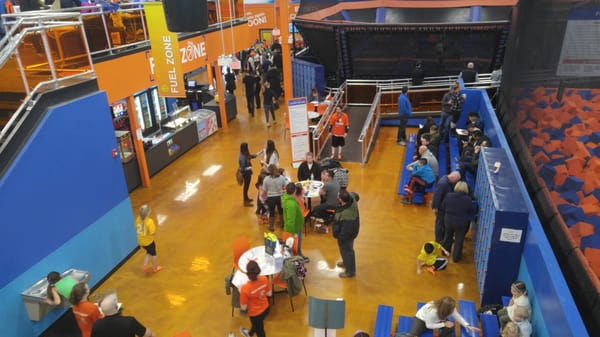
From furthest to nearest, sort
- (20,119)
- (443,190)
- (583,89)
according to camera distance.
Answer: (583,89) → (443,190) → (20,119)

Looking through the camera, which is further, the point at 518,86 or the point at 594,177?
the point at 518,86

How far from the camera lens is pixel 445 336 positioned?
4.99 meters

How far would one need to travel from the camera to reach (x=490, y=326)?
506 centimetres

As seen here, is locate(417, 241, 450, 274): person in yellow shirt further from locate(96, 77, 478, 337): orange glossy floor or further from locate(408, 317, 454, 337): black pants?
locate(408, 317, 454, 337): black pants

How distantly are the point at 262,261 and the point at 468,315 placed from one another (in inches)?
108

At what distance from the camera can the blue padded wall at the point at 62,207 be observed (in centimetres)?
525

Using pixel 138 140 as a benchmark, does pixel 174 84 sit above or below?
above

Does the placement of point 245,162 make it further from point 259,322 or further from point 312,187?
point 259,322

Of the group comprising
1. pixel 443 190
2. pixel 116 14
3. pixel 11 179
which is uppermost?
pixel 116 14

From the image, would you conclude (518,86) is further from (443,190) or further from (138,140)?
(138,140)

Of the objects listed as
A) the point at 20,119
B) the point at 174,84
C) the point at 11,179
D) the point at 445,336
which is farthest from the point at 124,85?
the point at 445,336

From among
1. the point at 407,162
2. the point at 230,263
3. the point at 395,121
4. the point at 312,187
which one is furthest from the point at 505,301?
the point at 395,121

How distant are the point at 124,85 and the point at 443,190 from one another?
660 centimetres

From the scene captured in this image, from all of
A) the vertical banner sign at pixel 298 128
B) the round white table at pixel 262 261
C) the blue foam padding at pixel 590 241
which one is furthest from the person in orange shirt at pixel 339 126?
the blue foam padding at pixel 590 241
